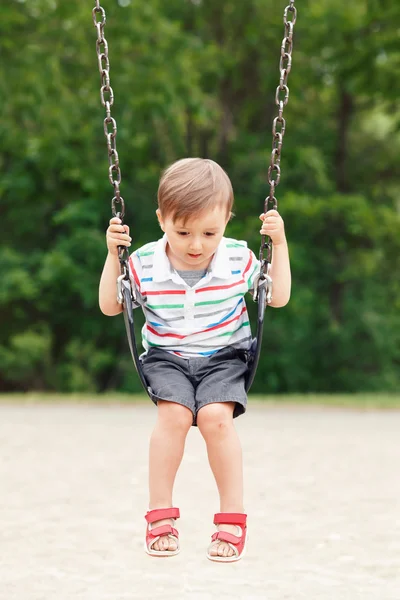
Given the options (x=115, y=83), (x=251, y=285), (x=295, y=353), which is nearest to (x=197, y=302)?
(x=251, y=285)

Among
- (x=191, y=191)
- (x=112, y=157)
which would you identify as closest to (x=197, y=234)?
(x=191, y=191)

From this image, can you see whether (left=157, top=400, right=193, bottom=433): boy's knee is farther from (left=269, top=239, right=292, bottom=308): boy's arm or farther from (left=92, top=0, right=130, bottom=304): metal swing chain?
(left=269, top=239, right=292, bottom=308): boy's arm

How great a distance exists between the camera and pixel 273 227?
11.4ft

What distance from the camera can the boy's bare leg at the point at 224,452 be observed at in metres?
3.24

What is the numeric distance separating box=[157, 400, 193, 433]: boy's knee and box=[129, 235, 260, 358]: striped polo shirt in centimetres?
24

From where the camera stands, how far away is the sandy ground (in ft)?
16.6

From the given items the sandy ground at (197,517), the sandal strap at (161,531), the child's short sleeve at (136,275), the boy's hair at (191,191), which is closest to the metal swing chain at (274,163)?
the boy's hair at (191,191)

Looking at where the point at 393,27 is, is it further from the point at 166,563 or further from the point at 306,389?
the point at 166,563

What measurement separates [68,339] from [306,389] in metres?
5.66

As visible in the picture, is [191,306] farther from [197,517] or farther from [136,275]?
[197,517]

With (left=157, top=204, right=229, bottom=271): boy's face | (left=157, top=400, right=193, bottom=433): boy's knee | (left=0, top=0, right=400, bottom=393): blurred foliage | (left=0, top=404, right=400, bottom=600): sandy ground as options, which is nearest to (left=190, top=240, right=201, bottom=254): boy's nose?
(left=157, top=204, right=229, bottom=271): boy's face

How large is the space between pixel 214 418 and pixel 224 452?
0.12 m

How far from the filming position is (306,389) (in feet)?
73.5

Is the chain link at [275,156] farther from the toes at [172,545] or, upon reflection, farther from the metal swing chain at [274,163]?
the toes at [172,545]
